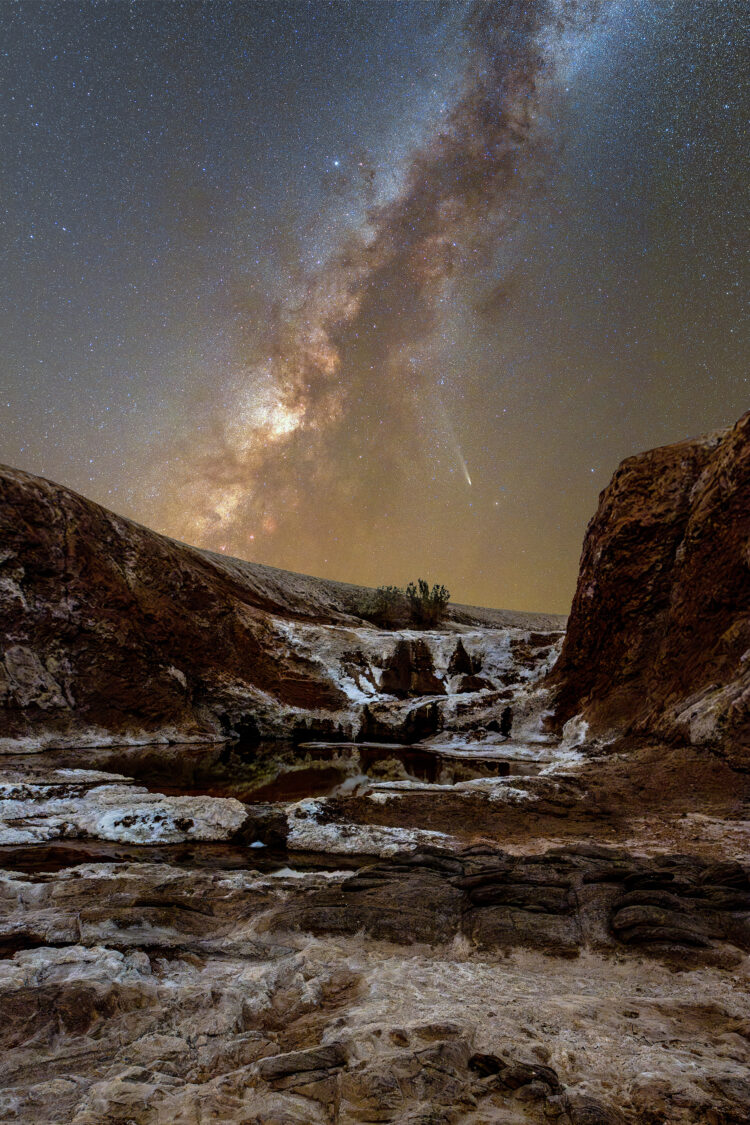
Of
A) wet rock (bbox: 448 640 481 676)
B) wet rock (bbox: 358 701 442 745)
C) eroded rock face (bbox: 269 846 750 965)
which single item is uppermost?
wet rock (bbox: 448 640 481 676)

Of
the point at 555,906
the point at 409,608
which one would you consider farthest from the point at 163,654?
the point at 409,608

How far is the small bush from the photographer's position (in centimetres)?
5097

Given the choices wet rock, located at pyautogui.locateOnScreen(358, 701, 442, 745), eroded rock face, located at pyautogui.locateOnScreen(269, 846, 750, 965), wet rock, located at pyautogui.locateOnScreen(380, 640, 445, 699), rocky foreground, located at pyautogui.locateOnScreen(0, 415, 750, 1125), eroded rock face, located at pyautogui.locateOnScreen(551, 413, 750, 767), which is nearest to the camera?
rocky foreground, located at pyautogui.locateOnScreen(0, 415, 750, 1125)

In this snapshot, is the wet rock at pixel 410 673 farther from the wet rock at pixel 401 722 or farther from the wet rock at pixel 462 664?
the wet rock at pixel 401 722

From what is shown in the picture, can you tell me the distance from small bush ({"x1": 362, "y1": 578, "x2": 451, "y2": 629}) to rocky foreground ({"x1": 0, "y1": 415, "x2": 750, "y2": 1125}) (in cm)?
2759

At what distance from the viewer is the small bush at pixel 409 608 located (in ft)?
167

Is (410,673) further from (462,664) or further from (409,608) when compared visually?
(409,608)

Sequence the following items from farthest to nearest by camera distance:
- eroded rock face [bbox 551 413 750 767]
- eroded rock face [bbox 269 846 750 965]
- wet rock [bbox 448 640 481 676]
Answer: wet rock [bbox 448 640 481 676] → eroded rock face [bbox 551 413 750 767] → eroded rock face [bbox 269 846 750 965]

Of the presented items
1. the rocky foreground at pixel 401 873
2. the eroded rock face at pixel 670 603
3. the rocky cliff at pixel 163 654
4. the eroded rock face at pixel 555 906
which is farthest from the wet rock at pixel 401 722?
the eroded rock face at pixel 555 906

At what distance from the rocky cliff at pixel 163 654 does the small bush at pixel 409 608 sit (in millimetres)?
16102

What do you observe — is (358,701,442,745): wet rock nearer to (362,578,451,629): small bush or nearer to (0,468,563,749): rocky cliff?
(0,468,563,749): rocky cliff

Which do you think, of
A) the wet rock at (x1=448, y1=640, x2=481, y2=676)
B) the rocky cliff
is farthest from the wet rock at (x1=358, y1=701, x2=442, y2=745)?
the wet rock at (x1=448, y1=640, x2=481, y2=676)

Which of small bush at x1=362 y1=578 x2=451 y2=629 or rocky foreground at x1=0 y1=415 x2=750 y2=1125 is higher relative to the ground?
small bush at x1=362 y1=578 x2=451 y2=629

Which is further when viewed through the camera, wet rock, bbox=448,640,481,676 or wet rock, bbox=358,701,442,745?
wet rock, bbox=448,640,481,676
